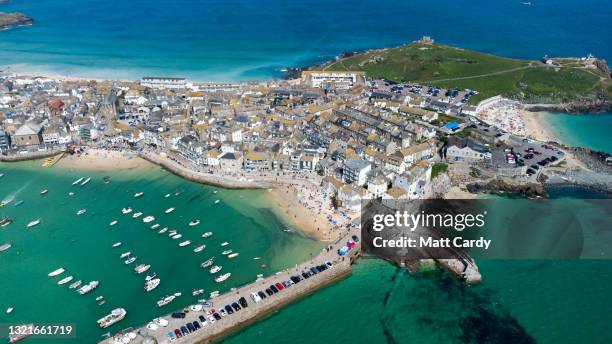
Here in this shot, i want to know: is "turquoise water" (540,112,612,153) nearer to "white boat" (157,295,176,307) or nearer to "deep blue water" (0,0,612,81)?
"deep blue water" (0,0,612,81)

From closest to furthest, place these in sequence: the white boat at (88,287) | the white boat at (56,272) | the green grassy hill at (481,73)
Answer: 1. the white boat at (88,287)
2. the white boat at (56,272)
3. the green grassy hill at (481,73)

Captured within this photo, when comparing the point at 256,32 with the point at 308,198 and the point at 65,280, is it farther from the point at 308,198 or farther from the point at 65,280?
the point at 65,280

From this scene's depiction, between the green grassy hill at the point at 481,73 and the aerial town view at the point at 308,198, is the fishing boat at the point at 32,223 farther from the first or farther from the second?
the green grassy hill at the point at 481,73

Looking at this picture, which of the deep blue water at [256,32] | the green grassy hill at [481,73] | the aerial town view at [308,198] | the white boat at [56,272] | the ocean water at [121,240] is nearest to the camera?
the aerial town view at [308,198]

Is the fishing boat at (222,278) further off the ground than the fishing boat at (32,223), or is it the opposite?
the fishing boat at (32,223)

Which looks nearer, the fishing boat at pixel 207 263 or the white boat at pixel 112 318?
the white boat at pixel 112 318

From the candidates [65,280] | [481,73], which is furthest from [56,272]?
[481,73]

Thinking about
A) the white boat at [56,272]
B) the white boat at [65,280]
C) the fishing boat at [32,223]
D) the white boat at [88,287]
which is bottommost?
the white boat at [88,287]

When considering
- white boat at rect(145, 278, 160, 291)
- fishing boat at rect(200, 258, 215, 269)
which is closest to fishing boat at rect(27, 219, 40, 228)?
white boat at rect(145, 278, 160, 291)

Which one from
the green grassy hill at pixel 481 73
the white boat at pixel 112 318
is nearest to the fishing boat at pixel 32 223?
the white boat at pixel 112 318
